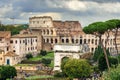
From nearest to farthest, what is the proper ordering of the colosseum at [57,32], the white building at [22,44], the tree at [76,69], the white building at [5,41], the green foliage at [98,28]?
the green foliage at [98,28] < the tree at [76,69] < the white building at [5,41] < the white building at [22,44] < the colosseum at [57,32]

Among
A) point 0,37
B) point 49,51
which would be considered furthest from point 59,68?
point 49,51

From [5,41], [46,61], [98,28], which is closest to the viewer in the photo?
[98,28]

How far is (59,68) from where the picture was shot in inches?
2381

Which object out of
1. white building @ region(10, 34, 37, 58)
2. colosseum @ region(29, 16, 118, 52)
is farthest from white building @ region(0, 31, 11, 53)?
colosseum @ region(29, 16, 118, 52)

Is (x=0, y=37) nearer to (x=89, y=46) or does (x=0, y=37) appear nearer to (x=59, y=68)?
(x=59, y=68)

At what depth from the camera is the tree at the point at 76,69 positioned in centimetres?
5188

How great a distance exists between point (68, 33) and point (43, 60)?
2486 centimetres

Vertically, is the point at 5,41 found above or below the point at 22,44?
above

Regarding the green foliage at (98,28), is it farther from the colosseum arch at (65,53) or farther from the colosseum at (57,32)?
the colosseum at (57,32)

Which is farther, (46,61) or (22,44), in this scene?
(22,44)

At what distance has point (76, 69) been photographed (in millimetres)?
52031

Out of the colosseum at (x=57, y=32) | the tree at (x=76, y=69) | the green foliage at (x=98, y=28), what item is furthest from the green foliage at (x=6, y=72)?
the colosseum at (x=57, y=32)

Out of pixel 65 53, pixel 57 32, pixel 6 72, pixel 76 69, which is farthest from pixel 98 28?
pixel 57 32

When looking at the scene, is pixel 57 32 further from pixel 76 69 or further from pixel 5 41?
pixel 76 69
